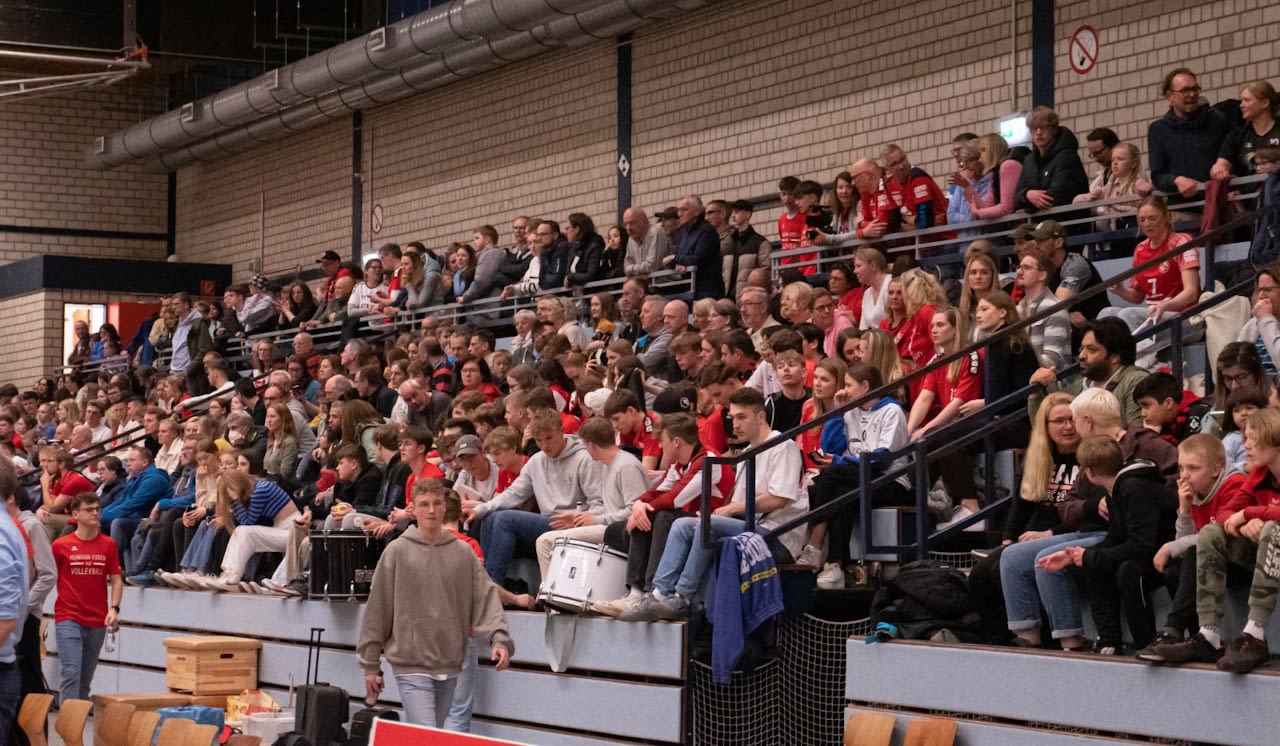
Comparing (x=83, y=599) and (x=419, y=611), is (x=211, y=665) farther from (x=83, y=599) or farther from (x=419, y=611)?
(x=419, y=611)

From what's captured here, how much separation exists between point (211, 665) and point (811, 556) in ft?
16.1

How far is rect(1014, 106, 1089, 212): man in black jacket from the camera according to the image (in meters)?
11.6

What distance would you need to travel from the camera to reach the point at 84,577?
11578 millimetres

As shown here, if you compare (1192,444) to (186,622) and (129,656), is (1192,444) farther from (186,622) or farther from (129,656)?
(129,656)

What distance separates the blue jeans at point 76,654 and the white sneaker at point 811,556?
528 cm

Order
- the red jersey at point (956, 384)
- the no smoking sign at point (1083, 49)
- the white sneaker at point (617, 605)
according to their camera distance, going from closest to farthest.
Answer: the white sneaker at point (617, 605), the red jersey at point (956, 384), the no smoking sign at point (1083, 49)

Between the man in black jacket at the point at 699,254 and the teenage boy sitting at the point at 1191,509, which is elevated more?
the man in black jacket at the point at 699,254

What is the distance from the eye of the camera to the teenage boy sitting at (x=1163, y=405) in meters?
7.57

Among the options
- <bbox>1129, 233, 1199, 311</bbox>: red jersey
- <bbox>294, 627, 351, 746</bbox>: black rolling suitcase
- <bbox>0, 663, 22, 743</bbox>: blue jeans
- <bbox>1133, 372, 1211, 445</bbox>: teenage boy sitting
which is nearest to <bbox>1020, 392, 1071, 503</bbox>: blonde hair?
<bbox>1133, 372, 1211, 445</bbox>: teenage boy sitting

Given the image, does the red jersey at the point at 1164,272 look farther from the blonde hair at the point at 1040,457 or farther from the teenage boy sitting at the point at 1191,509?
the teenage boy sitting at the point at 1191,509

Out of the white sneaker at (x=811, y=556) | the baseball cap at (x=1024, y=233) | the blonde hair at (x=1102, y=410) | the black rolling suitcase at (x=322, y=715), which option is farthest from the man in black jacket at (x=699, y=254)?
the blonde hair at (x=1102, y=410)

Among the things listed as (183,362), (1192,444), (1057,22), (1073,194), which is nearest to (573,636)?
(1192,444)

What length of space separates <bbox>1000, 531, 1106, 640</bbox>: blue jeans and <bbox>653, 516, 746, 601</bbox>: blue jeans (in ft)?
5.13

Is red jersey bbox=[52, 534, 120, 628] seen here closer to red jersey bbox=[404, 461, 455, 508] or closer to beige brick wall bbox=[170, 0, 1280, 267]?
red jersey bbox=[404, 461, 455, 508]
